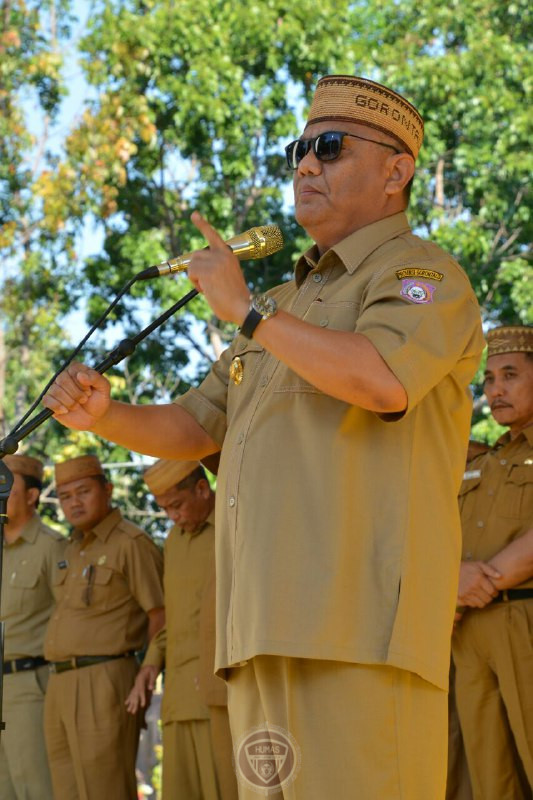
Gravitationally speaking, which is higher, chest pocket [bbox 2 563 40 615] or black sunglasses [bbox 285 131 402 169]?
chest pocket [bbox 2 563 40 615]

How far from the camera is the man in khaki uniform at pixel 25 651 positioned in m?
6.90

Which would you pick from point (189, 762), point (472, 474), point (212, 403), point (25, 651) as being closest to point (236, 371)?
point (212, 403)

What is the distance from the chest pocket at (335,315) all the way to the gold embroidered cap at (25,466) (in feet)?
16.9

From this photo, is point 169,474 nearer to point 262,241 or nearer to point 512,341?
point 512,341

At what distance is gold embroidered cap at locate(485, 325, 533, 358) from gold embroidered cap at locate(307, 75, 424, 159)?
2311 millimetres

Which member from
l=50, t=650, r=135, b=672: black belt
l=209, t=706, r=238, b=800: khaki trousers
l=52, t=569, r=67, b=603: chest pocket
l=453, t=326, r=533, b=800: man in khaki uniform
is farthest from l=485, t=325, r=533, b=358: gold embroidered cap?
l=52, t=569, r=67, b=603: chest pocket

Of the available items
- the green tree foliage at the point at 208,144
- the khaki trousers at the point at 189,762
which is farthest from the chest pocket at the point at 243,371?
the green tree foliage at the point at 208,144

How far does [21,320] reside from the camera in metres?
12.3

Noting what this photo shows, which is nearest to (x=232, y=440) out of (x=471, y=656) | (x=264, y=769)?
(x=264, y=769)

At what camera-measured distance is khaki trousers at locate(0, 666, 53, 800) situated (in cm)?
686

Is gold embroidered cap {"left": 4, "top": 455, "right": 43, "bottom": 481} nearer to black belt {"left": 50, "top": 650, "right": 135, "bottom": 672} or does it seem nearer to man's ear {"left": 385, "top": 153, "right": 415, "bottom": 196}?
black belt {"left": 50, "top": 650, "right": 135, "bottom": 672}

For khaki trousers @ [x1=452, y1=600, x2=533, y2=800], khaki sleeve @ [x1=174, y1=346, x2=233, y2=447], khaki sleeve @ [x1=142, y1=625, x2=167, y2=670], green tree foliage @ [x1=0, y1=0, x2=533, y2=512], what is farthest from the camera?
green tree foliage @ [x1=0, y1=0, x2=533, y2=512]

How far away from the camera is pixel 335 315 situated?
2.64m

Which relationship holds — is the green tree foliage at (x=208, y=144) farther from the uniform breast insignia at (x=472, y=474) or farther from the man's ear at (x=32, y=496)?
the uniform breast insignia at (x=472, y=474)
